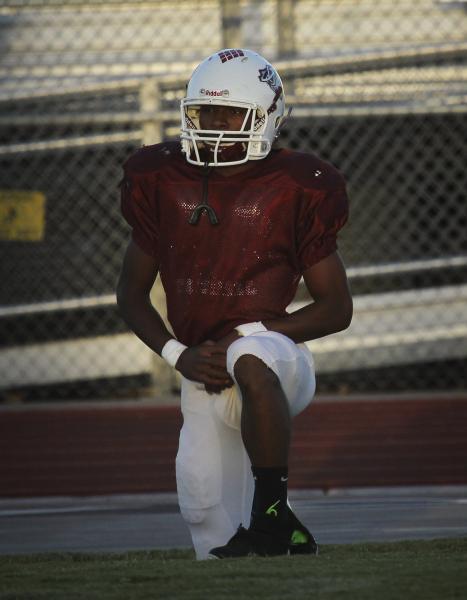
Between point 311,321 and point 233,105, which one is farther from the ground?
point 233,105

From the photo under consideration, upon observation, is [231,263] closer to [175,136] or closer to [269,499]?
Result: [269,499]

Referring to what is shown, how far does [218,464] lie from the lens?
3.91 meters

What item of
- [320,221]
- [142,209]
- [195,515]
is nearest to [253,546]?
[195,515]

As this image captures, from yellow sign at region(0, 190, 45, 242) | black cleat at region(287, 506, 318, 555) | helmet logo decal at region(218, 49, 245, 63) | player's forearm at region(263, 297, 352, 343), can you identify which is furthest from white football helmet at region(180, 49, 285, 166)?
yellow sign at region(0, 190, 45, 242)

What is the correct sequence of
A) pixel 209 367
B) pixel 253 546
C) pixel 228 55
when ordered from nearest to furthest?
pixel 253 546, pixel 209 367, pixel 228 55

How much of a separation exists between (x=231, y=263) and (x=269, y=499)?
645 millimetres

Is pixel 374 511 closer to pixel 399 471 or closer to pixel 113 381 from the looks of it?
pixel 399 471

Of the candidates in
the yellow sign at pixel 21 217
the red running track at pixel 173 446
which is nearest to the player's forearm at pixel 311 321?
the red running track at pixel 173 446

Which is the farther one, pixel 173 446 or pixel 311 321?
pixel 173 446

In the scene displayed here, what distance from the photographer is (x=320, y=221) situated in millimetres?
3914

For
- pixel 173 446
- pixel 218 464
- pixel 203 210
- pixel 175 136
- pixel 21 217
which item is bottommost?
pixel 173 446

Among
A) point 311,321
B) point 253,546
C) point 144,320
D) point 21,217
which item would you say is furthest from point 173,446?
point 253,546

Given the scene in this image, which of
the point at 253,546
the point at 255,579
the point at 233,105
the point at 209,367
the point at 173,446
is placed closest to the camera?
the point at 255,579

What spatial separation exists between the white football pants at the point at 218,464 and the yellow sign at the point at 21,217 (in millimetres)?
4116
